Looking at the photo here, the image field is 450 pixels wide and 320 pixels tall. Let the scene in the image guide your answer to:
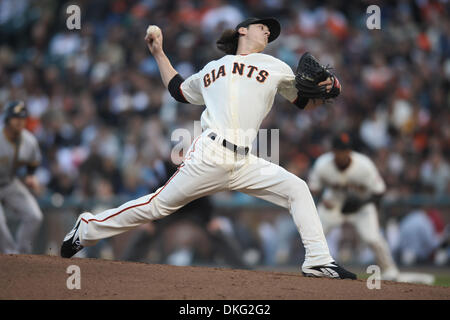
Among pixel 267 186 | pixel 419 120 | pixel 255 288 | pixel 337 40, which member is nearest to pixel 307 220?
pixel 267 186

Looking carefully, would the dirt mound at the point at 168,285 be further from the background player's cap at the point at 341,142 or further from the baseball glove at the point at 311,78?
the background player's cap at the point at 341,142

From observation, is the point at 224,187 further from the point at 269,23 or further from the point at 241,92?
the point at 269,23

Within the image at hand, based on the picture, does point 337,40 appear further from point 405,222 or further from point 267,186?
point 267,186

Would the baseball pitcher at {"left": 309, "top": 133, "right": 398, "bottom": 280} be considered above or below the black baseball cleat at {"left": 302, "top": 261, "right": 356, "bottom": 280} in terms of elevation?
above

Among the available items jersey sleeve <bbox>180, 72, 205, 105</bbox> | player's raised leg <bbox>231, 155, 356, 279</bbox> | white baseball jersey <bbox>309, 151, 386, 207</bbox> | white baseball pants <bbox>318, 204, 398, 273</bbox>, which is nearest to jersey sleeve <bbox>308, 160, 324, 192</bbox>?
white baseball jersey <bbox>309, 151, 386, 207</bbox>

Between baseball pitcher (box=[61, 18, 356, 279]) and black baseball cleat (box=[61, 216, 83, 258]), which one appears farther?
black baseball cleat (box=[61, 216, 83, 258])

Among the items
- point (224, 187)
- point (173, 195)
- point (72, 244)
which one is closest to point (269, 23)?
point (224, 187)

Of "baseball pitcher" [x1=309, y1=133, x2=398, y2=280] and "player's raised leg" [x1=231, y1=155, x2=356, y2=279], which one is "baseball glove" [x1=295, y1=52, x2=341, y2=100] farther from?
"baseball pitcher" [x1=309, y1=133, x2=398, y2=280]
